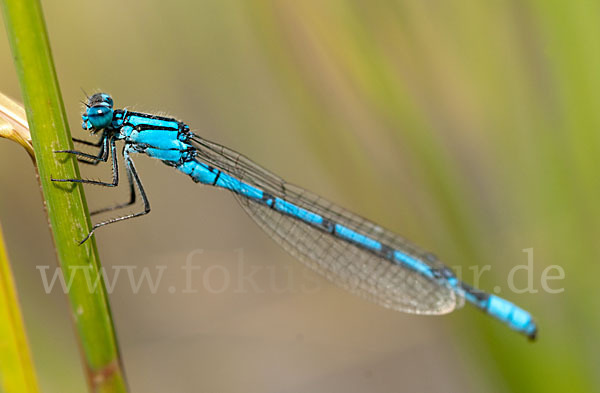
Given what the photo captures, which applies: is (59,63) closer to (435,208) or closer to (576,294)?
(435,208)

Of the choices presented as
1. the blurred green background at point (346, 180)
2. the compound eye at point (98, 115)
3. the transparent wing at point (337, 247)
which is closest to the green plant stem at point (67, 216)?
the compound eye at point (98, 115)

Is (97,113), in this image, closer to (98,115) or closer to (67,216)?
(98,115)

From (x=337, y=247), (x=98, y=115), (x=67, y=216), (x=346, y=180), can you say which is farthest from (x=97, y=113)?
(x=337, y=247)

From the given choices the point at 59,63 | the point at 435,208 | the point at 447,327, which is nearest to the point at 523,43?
the point at 435,208

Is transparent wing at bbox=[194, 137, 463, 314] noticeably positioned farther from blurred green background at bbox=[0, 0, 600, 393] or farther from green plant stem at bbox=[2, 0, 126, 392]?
green plant stem at bbox=[2, 0, 126, 392]

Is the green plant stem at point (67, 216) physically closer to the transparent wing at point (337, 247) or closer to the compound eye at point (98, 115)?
the compound eye at point (98, 115)
